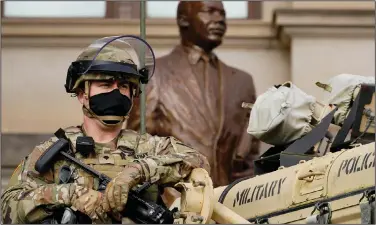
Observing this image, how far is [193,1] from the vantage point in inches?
460

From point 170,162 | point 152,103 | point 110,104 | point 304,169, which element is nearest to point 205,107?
point 152,103

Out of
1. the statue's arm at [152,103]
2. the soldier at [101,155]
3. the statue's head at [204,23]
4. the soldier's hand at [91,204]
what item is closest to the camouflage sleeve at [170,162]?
the soldier at [101,155]

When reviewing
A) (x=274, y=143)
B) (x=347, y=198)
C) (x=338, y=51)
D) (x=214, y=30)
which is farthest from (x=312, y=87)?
(x=347, y=198)

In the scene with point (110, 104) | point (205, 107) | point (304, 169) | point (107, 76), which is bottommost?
point (205, 107)

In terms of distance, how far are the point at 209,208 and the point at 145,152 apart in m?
0.41

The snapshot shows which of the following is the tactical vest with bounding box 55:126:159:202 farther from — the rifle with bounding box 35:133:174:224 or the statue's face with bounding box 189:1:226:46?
the statue's face with bounding box 189:1:226:46

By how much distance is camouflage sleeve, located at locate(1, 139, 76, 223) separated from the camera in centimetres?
585

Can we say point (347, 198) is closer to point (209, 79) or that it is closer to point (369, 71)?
point (209, 79)

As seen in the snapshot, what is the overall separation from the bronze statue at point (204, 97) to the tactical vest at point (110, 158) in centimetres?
524

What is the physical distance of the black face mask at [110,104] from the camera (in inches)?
239

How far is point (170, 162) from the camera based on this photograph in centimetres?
595

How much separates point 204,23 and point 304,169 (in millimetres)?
5265

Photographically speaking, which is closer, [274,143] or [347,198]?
[347,198]

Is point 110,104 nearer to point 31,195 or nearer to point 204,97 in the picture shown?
point 31,195
